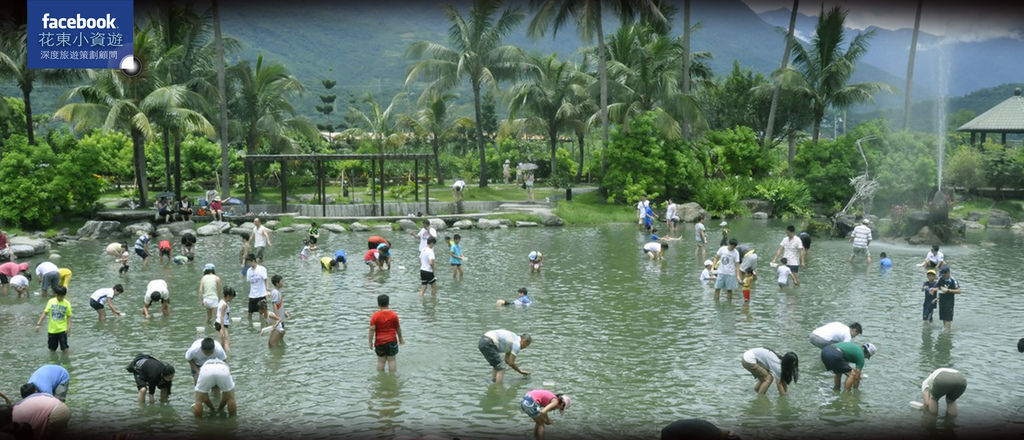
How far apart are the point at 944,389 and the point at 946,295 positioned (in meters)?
6.02

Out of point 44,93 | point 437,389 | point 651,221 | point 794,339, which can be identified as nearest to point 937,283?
point 794,339

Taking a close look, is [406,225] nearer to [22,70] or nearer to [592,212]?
[592,212]

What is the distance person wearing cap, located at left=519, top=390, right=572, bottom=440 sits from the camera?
10578mm

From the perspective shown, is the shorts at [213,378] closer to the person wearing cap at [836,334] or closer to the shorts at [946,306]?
the person wearing cap at [836,334]

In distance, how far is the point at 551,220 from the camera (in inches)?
1476

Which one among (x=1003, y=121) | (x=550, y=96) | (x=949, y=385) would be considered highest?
(x=550, y=96)

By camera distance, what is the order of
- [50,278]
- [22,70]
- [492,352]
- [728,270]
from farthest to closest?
[22,70] < [50,278] < [728,270] < [492,352]

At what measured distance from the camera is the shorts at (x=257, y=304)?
57.1ft

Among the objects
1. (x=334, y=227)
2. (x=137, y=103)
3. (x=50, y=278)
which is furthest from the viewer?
(x=137, y=103)

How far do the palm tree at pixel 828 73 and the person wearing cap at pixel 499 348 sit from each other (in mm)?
38428

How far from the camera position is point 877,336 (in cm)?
1623

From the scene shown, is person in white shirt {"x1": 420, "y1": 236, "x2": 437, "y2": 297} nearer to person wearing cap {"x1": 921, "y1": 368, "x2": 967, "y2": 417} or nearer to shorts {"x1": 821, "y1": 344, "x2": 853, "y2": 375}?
shorts {"x1": 821, "y1": 344, "x2": 853, "y2": 375}

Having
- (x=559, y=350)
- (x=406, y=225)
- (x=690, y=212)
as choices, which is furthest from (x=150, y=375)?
(x=690, y=212)

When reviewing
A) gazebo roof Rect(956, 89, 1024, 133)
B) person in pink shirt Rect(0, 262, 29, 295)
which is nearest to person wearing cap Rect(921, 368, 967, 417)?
person in pink shirt Rect(0, 262, 29, 295)
